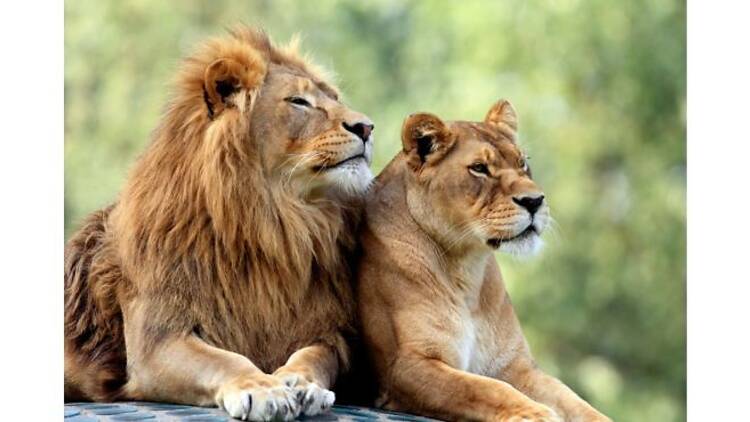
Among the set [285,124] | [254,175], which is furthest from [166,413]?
[285,124]

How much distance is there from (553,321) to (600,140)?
0.93m

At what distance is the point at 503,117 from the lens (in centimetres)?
361

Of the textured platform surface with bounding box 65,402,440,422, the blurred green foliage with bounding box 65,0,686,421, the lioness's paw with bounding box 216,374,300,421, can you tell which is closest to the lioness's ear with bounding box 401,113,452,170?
the textured platform surface with bounding box 65,402,440,422

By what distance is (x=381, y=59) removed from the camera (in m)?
6.78

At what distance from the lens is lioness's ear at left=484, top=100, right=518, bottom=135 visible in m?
3.59

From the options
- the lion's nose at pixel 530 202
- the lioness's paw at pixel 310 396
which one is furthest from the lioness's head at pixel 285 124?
the lioness's paw at pixel 310 396

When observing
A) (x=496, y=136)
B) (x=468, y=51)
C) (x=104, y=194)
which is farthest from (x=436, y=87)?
(x=496, y=136)

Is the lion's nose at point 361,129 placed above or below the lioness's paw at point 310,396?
above

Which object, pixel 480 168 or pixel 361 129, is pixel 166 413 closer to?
pixel 361 129

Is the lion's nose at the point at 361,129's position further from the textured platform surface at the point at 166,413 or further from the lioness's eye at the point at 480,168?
the textured platform surface at the point at 166,413

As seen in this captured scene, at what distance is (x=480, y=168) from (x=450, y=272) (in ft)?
0.81

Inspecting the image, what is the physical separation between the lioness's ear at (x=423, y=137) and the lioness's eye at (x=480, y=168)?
0.10m

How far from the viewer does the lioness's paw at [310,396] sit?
2.97 m

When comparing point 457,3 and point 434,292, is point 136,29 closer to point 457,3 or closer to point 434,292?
point 457,3
